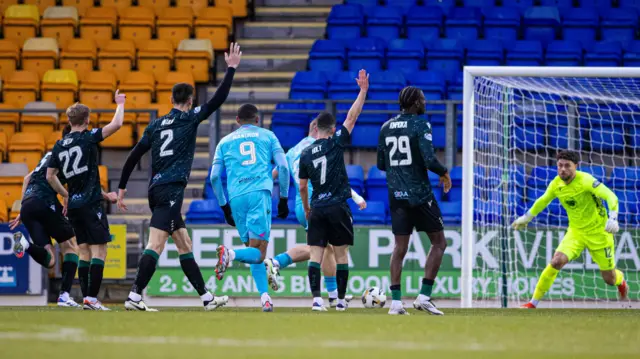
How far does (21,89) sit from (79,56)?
125 cm

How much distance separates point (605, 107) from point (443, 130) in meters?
2.40

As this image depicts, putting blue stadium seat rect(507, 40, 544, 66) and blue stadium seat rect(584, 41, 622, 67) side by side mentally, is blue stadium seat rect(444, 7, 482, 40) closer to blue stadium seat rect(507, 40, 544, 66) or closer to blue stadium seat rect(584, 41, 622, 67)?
blue stadium seat rect(507, 40, 544, 66)

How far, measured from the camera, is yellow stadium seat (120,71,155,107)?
16.8 m

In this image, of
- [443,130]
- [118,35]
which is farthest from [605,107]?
[118,35]

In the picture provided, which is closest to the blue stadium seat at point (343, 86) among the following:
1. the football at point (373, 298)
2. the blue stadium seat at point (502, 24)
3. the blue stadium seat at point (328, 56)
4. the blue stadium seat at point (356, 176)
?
the blue stadium seat at point (328, 56)

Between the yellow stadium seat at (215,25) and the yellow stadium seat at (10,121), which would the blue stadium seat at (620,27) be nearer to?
the yellow stadium seat at (215,25)

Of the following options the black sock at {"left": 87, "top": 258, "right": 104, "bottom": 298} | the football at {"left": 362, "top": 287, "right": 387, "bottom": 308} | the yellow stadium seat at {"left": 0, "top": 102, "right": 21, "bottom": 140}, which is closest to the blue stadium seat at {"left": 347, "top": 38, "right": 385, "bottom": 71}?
the yellow stadium seat at {"left": 0, "top": 102, "right": 21, "bottom": 140}

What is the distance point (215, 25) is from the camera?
18.4 m

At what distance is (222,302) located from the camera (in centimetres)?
912

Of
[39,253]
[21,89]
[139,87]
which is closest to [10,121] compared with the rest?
[21,89]

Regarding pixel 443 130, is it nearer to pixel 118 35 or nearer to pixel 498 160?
pixel 498 160

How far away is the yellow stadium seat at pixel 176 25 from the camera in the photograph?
60.7 ft

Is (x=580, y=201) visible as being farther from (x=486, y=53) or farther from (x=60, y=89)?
(x=60, y=89)

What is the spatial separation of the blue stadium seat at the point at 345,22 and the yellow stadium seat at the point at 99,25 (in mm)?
4077
